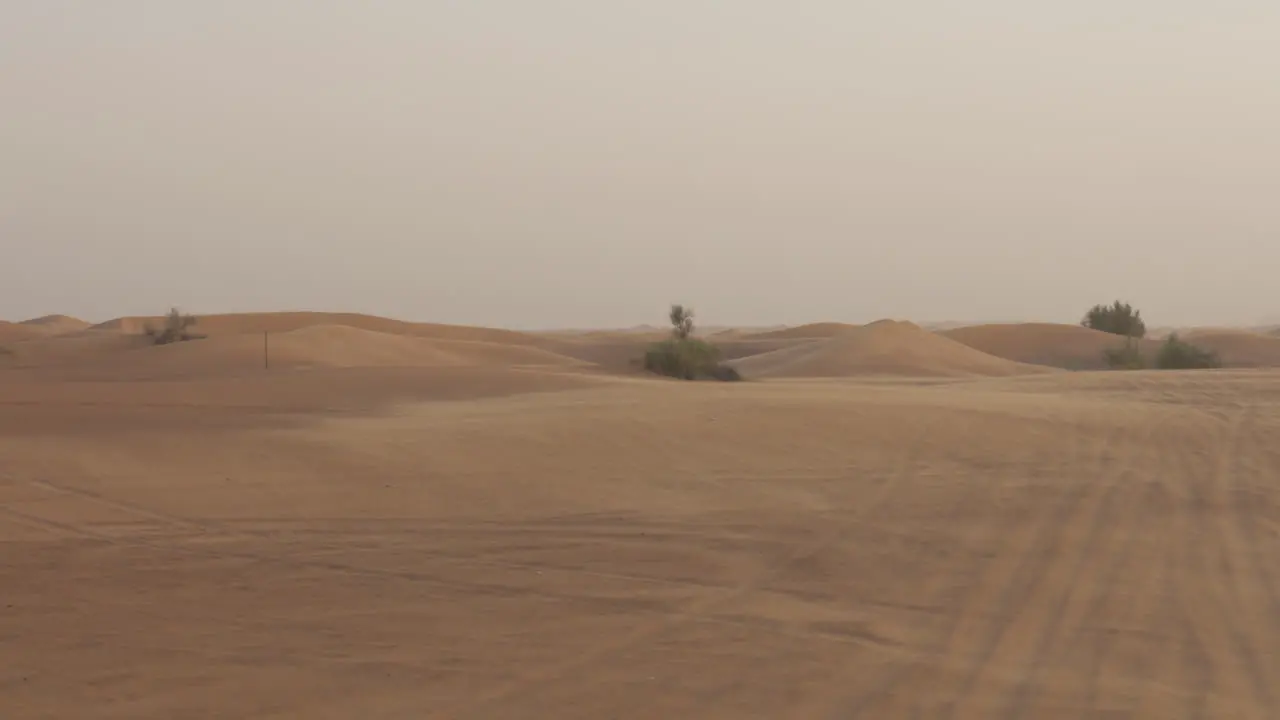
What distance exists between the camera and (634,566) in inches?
311

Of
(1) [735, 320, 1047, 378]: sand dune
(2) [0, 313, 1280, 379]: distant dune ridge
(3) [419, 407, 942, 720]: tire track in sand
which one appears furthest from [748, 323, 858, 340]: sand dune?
(3) [419, 407, 942, 720]: tire track in sand

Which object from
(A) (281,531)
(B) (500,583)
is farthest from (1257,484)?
(A) (281,531)

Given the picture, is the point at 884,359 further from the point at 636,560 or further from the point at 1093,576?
the point at 636,560

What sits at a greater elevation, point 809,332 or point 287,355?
point 809,332

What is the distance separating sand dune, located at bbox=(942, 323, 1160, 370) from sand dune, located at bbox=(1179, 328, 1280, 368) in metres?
2.92

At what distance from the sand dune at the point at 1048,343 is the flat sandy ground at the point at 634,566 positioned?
39.8m

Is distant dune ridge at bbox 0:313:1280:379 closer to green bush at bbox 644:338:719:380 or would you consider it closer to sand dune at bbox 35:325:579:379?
sand dune at bbox 35:325:579:379

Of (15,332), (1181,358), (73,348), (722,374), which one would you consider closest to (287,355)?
(722,374)

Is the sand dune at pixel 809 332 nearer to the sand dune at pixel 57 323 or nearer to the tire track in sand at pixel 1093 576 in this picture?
the sand dune at pixel 57 323

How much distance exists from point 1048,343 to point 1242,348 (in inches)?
346

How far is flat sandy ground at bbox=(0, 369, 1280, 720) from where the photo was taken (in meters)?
5.66

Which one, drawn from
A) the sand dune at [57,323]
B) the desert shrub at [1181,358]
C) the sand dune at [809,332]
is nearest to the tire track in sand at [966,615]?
the desert shrub at [1181,358]

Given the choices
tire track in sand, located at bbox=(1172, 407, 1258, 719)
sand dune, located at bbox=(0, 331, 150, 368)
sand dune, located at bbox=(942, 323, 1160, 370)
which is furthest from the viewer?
sand dune, located at bbox=(942, 323, 1160, 370)

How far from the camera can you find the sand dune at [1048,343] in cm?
5297
